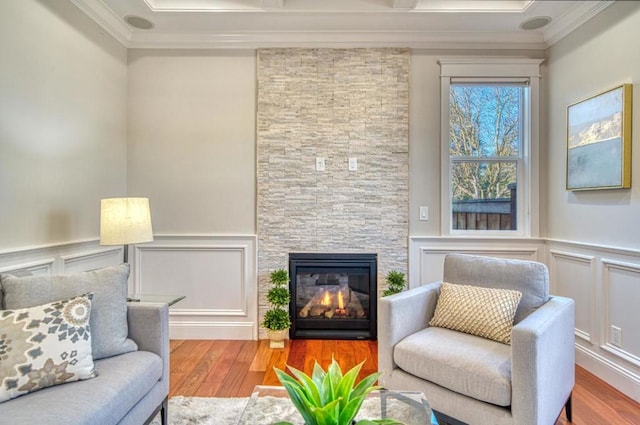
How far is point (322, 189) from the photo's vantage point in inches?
116

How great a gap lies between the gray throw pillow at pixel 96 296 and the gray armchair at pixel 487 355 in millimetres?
1294

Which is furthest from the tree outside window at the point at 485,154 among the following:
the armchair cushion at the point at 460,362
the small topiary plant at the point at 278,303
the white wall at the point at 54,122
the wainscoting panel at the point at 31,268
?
the wainscoting panel at the point at 31,268

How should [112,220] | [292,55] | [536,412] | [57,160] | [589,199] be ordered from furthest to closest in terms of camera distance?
[292,55], [589,199], [57,160], [112,220], [536,412]

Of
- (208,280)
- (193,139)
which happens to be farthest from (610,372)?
(193,139)

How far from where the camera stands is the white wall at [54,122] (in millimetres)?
1865

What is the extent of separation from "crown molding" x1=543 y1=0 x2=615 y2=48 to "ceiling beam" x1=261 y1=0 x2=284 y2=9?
2.11 meters

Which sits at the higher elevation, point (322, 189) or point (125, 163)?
point (125, 163)

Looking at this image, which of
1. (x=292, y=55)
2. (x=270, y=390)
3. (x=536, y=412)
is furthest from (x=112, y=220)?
(x=536, y=412)

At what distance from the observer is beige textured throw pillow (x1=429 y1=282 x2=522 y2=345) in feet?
5.76

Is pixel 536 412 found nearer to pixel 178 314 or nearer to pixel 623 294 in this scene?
pixel 623 294

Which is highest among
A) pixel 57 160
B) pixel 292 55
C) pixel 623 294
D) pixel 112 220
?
pixel 292 55

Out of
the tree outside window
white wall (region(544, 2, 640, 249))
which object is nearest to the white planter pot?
the tree outside window

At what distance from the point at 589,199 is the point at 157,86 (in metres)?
3.53

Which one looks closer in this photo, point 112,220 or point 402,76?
point 112,220
